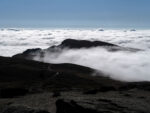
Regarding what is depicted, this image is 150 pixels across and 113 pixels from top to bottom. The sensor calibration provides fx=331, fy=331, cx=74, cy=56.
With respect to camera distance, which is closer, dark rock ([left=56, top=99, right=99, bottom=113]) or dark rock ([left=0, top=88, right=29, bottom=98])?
dark rock ([left=56, top=99, right=99, bottom=113])

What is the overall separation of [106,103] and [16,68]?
11514cm

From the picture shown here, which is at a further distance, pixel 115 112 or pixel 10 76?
pixel 10 76

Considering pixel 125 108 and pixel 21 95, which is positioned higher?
pixel 125 108

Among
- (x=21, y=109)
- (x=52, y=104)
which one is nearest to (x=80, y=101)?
(x=21, y=109)

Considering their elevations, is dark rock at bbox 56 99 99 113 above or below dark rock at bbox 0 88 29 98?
above

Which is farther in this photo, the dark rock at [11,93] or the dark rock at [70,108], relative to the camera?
the dark rock at [11,93]

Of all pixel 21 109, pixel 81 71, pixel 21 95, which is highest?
pixel 21 109

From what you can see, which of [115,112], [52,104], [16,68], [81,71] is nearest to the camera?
[115,112]

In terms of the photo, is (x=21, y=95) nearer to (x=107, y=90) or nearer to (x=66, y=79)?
(x=107, y=90)

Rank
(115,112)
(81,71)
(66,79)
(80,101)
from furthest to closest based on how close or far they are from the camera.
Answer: (81,71), (66,79), (80,101), (115,112)

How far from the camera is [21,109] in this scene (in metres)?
25.5

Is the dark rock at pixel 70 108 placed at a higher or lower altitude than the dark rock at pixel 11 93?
higher

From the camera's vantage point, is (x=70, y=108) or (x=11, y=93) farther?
(x=11, y=93)

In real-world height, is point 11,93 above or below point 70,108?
below
